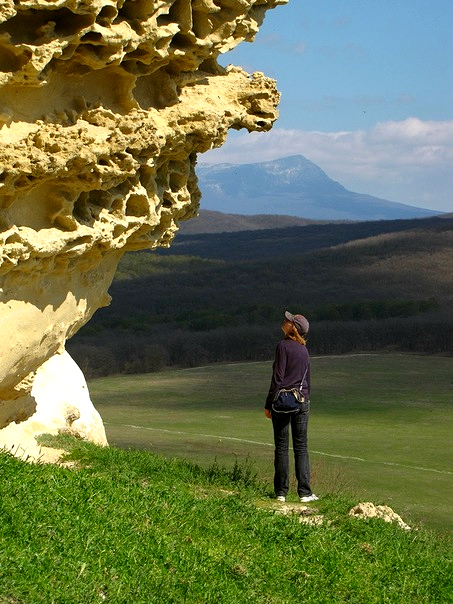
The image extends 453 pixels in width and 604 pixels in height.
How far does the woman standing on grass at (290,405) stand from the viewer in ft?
33.6

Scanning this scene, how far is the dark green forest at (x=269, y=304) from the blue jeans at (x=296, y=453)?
875 inches

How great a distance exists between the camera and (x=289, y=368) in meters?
10.3

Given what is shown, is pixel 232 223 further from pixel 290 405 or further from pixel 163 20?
pixel 163 20

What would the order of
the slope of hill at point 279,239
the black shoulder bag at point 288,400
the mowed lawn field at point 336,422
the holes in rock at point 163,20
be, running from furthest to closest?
1. the slope of hill at point 279,239
2. the mowed lawn field at point 336,422
3. the black shoulder bag at point 288,400
4. the holes in rock at point 163,20

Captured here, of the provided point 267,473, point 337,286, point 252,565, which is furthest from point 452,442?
point 337,286

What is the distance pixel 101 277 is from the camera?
31.8 feet

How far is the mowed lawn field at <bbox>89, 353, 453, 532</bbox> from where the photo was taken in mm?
13188

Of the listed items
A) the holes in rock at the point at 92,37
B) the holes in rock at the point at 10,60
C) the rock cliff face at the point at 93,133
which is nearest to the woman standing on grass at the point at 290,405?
the rock cliff face at the point at 93,133

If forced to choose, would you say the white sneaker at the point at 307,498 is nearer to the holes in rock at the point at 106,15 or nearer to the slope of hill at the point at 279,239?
the holes in rock at the point at 106,15

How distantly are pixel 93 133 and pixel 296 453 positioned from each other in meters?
3.83

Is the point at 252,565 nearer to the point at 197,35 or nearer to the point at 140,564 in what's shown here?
the point at 140,564

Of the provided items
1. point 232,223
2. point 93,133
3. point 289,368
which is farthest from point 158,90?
point 232,223

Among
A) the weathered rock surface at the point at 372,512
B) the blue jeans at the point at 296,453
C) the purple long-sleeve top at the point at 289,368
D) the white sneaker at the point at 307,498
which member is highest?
the purple long-sleeve top at the point at 289,368

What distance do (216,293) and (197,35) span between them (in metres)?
42.5
